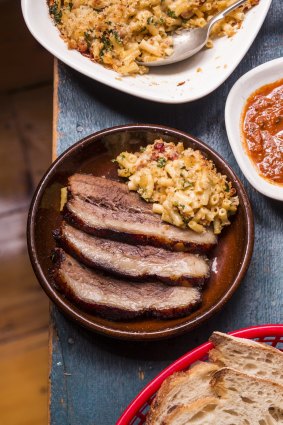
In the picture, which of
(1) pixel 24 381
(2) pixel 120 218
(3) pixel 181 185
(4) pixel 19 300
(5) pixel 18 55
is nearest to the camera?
(3) pixel 181 185

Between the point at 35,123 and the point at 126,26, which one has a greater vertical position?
the point at 126,26

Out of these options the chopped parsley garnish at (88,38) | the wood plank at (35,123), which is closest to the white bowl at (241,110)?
the chopped parsley garnish at (88,38)

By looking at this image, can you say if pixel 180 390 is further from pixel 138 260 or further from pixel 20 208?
Result: pixel 20 208

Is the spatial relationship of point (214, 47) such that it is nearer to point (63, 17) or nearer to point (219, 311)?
point (63, 17)

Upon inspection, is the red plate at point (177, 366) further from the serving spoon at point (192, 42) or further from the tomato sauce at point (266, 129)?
the serving spoon at point (192, 42)

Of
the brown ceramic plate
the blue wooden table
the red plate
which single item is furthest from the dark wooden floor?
the red plate

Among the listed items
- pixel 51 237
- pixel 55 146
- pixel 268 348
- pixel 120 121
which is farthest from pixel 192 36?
pixel 268 348

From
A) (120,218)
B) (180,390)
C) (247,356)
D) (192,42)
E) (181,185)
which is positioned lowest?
(180,390)

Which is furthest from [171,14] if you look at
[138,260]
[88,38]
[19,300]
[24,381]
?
[24,381]

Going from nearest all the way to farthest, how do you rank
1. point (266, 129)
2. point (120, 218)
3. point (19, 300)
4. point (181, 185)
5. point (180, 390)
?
point (180, 390) → point (181, 185) → point (120, 218) → point (266, 129) → point (19, 300)
